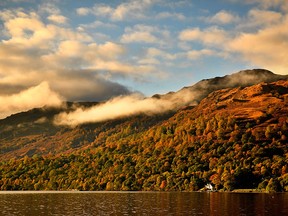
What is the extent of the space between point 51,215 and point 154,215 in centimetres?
3700

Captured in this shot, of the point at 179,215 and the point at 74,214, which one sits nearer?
the point at 179,215

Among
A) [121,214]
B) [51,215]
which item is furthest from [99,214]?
A: [51,215]

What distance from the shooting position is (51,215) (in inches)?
5787

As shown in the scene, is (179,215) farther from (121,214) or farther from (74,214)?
(74,214)

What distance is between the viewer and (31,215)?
486 ft

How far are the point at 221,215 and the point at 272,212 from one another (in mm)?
18635

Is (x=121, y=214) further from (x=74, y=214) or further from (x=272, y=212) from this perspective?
(x=272, y=212)

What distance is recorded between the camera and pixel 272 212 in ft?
460

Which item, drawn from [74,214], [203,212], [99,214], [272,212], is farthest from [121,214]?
[272,212]

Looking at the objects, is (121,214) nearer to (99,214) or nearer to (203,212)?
(99,214)

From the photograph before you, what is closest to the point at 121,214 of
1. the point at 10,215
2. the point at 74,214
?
the point at 74,214

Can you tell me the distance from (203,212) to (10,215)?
67.9m

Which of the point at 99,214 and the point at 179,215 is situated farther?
the point at 99,214

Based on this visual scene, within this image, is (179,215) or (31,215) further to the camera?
(31,215)
